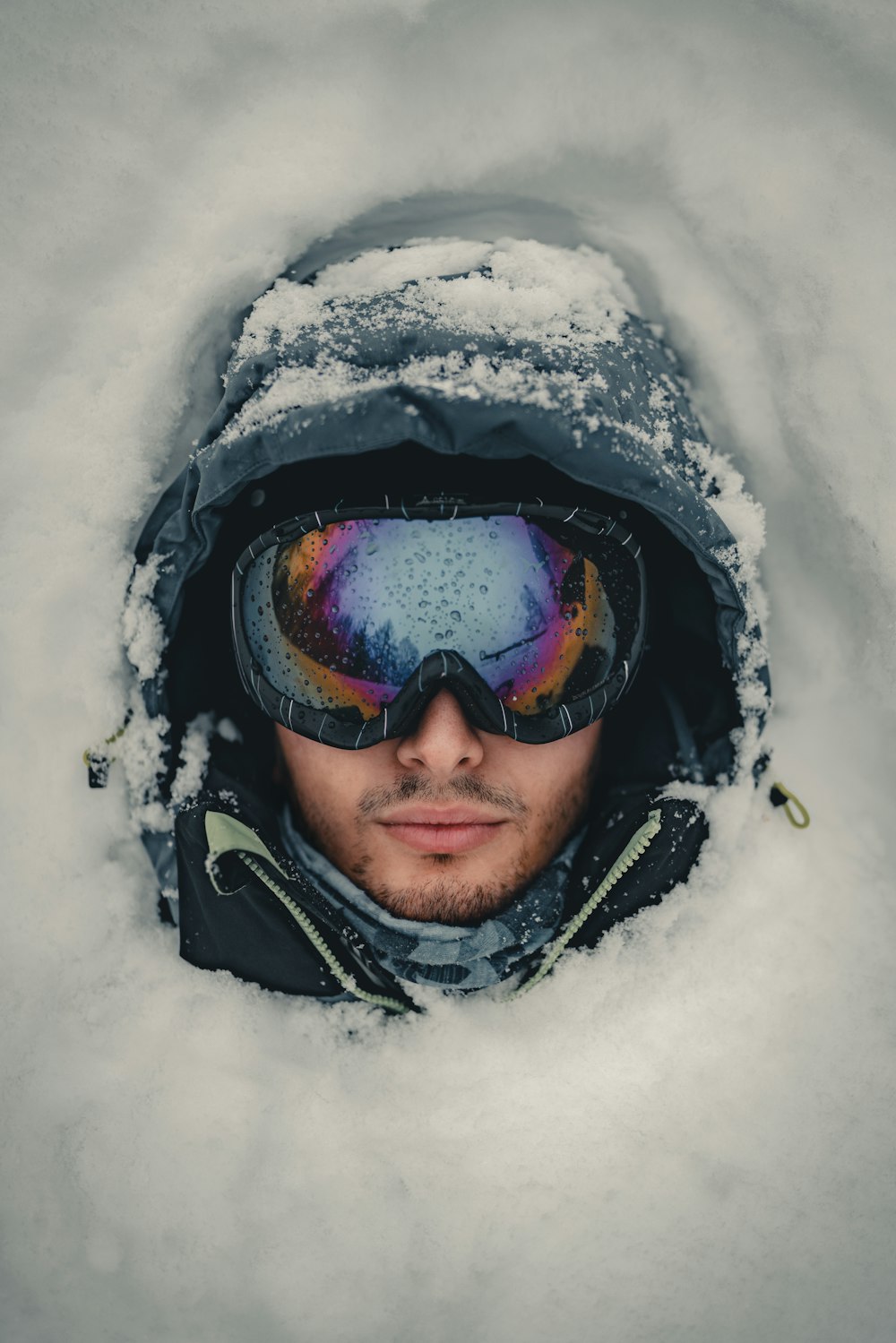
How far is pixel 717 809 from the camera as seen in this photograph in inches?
71.1

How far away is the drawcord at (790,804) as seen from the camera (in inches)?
71.0

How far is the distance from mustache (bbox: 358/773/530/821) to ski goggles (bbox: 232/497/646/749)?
0.12 m

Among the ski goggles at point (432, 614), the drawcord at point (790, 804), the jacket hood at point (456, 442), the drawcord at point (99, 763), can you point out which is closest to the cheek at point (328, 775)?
the ski goggles at point (432, 614)

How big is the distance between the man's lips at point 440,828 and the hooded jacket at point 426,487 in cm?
21

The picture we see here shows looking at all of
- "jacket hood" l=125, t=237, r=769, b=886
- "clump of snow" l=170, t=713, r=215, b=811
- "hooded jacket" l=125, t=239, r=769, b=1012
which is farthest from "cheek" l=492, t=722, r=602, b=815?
"clump of snow" l=170, t=713, r=215, b=811

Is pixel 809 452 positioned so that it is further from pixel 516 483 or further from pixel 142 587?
pixel 142 587

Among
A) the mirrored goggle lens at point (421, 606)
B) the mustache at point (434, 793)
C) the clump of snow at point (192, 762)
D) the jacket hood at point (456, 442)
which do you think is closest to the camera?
the jacket hood at point (456, 442)

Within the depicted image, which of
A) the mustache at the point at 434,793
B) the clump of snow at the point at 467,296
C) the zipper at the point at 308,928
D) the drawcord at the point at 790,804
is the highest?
the clump of snow at the point at 467,296

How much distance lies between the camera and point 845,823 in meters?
1.89

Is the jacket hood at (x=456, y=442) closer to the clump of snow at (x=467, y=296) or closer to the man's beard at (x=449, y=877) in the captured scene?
the clump of snow at (x=467, y=296)

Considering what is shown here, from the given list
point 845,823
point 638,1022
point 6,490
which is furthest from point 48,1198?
point 845,823

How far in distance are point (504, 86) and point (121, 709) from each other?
4.90 ft

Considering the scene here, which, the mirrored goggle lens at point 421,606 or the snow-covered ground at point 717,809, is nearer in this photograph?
the mirrored goggle lens at point 421,606

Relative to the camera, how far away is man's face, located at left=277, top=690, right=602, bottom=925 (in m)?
1.64
